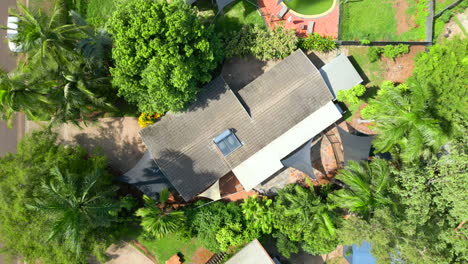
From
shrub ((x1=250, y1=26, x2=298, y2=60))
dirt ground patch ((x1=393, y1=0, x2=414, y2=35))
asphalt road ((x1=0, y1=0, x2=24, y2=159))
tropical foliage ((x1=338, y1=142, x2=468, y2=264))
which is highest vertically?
asphalt road ((x1=0, y1=0, x2=24, y2=159))

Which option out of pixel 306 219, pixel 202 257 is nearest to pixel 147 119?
pixel 202 257

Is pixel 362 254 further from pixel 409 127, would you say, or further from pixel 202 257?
pixel 202 257

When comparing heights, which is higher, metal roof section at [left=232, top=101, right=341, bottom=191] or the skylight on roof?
the skylight on roof

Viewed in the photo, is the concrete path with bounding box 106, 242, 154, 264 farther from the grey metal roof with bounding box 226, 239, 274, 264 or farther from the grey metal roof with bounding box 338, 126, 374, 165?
the grey metal roof with bounding box 338, 126, 374, 165

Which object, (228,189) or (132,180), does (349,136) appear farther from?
(132,180)

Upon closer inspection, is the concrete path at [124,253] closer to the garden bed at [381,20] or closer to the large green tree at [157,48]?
the large green tree at [157,48]

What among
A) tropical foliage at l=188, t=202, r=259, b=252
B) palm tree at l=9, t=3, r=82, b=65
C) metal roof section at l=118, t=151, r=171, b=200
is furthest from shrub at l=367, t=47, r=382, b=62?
palm tree at l=9, t=3, r=82, b=65

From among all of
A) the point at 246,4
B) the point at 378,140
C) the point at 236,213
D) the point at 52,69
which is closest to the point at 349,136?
the point at 378,140
